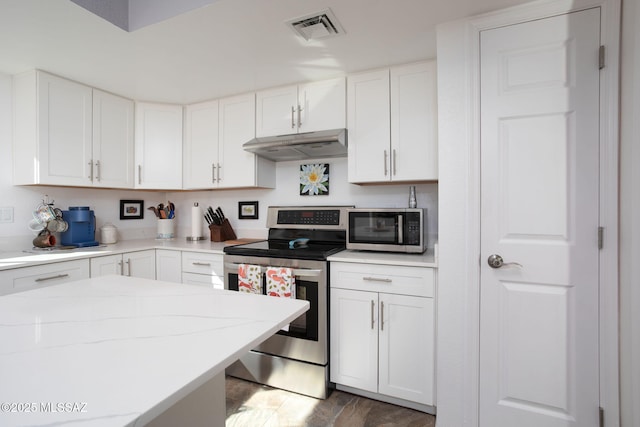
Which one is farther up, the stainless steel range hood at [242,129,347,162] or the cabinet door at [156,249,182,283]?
the stainless steel range hood at [242,129,347,162]

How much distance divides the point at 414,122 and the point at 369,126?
308mm

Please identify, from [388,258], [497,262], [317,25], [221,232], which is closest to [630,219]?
[497,262]

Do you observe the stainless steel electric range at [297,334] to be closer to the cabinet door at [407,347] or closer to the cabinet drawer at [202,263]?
the cabinet drawer at [202,263]

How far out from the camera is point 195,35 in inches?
69.2


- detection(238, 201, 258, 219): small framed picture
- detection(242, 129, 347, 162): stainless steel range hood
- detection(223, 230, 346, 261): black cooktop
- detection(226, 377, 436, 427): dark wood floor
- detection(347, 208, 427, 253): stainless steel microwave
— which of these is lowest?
detection(226, 377, 436, 427): dark wood floor

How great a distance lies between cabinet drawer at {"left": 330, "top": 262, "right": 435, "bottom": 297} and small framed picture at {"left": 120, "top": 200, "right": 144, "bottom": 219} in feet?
7.52

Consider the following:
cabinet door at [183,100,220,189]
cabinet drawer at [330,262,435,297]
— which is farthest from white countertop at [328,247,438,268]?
cabinet door at [183,100,220,189]

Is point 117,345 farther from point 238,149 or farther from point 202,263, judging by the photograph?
point 238,149

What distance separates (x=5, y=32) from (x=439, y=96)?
2.42 metres

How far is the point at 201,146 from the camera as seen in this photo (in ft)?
9.27

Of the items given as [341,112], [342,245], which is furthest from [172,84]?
[342,245]

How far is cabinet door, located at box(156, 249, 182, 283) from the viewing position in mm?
2553

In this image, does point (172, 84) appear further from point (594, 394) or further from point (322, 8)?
point (594, 394)

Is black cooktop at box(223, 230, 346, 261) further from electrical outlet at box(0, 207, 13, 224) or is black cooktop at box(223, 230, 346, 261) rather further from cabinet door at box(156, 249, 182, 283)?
electrical outlet at box(0, 207, 13, 224)
